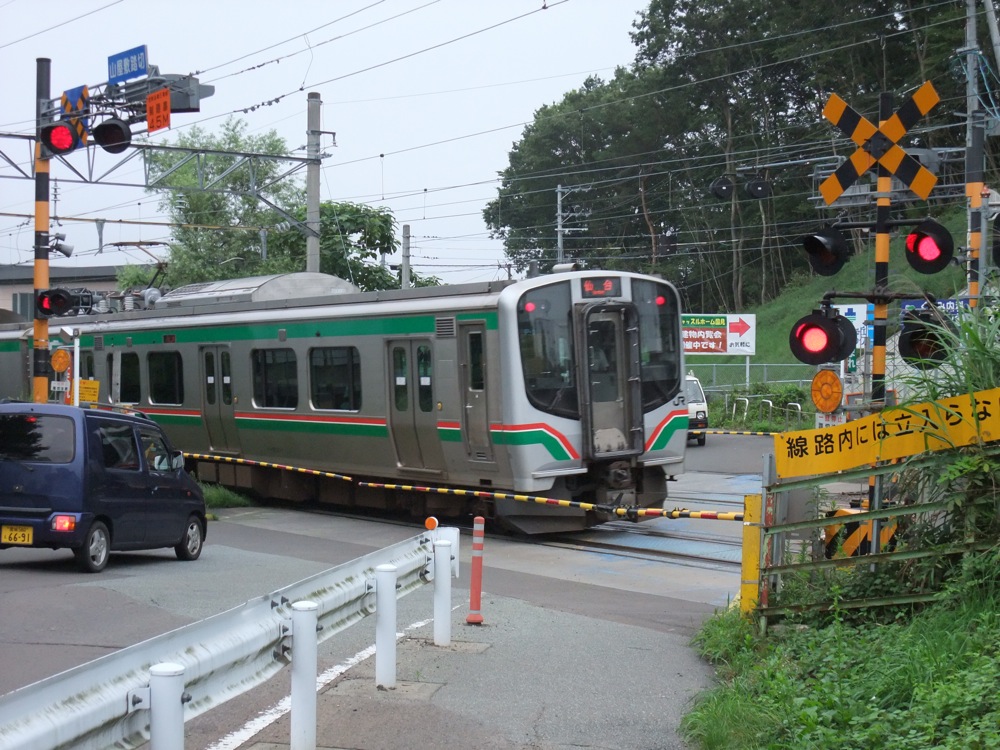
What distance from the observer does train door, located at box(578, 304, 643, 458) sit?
15.1 metres

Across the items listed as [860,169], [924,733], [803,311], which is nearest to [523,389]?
[860,169]

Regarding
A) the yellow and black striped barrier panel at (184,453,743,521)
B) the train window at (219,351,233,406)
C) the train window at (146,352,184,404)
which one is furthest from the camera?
the train window at (146,352,184,404)

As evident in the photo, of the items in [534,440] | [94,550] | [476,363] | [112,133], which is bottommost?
[94,550]

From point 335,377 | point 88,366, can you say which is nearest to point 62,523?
point 335,377

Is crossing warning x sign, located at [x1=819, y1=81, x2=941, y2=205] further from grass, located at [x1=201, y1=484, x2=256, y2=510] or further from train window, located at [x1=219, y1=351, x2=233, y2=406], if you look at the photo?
grass, located at [x1=201, y1=484, x2=256, y2=510]

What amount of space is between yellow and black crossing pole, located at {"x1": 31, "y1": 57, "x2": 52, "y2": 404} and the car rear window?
5.79m

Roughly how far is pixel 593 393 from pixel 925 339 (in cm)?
746

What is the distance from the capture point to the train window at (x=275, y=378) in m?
18.2

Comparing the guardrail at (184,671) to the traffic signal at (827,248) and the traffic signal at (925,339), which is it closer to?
the traffic signal at (925,339)

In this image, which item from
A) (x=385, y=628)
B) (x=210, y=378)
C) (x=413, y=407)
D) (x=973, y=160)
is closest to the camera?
(x=385, y=628)

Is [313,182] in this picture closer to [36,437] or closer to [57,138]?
[57,138]

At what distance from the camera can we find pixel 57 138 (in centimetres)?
1689

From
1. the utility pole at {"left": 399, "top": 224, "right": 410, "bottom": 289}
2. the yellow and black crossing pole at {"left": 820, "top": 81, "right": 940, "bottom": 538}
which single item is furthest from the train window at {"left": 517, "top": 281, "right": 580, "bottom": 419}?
the utility pole at {"left": 399, "top": 224, "right": 410, "bottom": 289}

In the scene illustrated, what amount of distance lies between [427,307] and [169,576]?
5335mm
